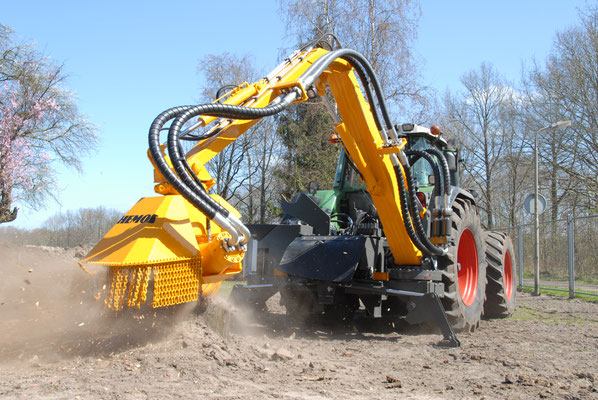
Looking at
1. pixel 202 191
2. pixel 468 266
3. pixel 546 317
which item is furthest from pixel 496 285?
pixel 202 191

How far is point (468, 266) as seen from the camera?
7.18 meters

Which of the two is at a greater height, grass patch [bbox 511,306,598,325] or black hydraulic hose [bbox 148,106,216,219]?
black hydraulic hose [bbox 148,106,216,219]

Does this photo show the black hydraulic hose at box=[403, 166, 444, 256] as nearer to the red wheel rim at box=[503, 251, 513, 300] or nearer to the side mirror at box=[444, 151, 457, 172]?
the side mirror at box=[444, 151, 457, 172]

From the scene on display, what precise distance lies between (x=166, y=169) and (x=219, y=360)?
1.66 m

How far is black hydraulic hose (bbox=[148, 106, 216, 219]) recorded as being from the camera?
3.47 m

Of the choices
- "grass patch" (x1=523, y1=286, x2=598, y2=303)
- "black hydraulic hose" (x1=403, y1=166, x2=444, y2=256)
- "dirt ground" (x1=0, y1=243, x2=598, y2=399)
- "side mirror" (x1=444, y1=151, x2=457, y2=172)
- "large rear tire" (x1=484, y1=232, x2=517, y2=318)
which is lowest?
"dirt ground" (x1=0, y1=243, x2=598, y2=399)

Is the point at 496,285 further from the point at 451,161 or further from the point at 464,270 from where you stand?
the point at 451,161

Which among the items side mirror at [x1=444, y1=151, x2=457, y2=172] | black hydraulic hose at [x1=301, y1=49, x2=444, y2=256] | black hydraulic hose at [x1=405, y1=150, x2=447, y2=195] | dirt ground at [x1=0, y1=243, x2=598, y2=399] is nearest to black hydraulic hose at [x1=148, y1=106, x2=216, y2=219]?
dirt ground at [x1=0, y1=243, x2=598, y2=399]

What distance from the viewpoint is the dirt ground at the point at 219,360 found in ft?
11.5

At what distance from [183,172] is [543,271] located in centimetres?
1911

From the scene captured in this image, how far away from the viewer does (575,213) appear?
24.2m

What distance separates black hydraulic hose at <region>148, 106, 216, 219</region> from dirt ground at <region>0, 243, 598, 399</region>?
110 centimetres

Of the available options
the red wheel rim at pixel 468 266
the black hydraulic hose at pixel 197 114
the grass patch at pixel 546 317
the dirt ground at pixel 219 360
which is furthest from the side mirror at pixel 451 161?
the black hydraulic hose at pixel 197 114

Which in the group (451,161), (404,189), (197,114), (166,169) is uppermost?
(451,161)
